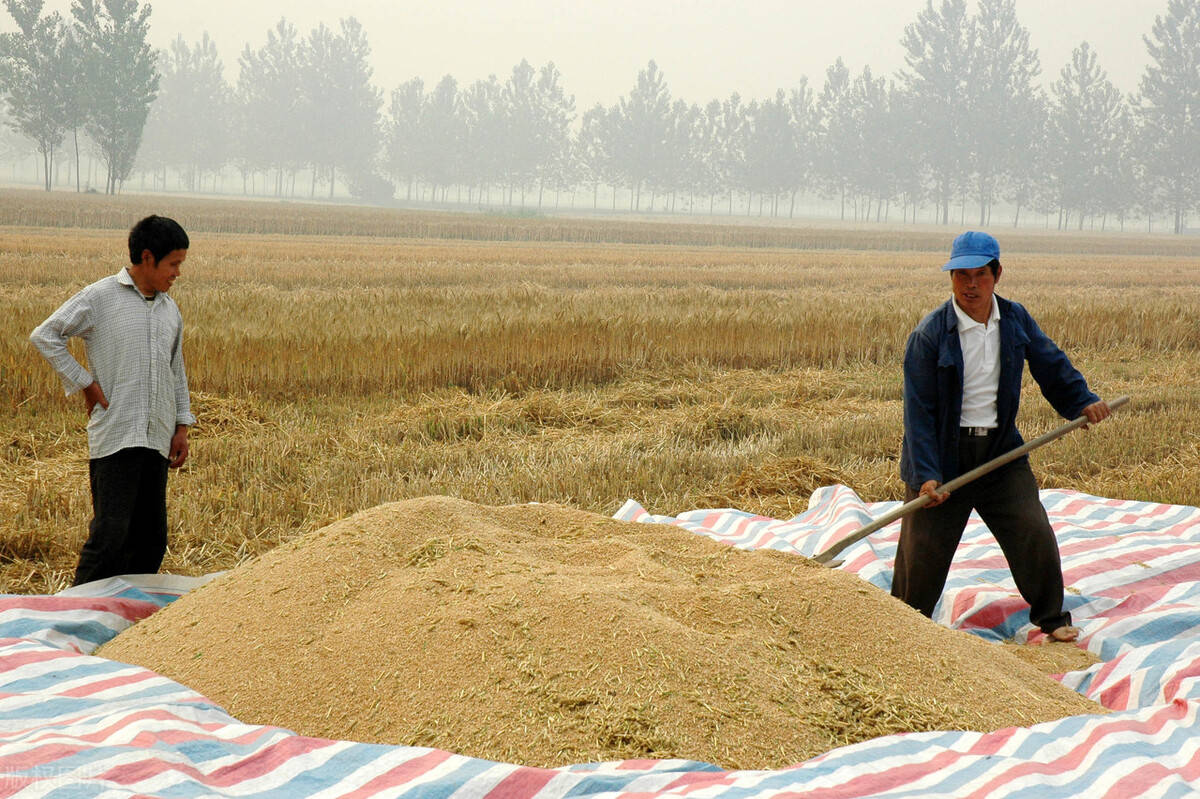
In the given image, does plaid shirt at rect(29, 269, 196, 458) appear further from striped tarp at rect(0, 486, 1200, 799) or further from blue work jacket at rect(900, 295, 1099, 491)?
blue work jacket at rect(900, 295, 1099, 491)

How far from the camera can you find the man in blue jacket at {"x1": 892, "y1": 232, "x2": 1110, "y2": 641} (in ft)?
12.1

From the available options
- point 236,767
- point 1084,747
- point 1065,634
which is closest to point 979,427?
point 1065,634

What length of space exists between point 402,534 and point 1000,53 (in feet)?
314

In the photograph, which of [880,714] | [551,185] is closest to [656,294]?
[880,714]

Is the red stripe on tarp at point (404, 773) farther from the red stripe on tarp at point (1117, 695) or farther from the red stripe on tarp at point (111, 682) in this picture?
the red stripe on tarp at point (1117, 695)

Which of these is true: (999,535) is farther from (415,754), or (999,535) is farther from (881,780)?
(415,754)

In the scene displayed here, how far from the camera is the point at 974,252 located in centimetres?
357

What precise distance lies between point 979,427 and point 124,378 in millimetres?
3163

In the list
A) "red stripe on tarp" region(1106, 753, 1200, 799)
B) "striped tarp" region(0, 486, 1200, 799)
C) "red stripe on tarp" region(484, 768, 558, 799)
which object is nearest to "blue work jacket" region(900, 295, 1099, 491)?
"striped tarp" region(0, 486, 1200, 799)

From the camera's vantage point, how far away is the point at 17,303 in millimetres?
10586

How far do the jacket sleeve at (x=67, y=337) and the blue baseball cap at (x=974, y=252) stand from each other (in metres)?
3.09

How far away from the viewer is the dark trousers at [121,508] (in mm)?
3699

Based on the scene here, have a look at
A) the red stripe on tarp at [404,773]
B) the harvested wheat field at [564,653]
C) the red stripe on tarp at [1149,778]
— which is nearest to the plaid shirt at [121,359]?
the harvested wheat field at [564,653]

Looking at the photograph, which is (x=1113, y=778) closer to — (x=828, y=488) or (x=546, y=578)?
(x=546, y=578)
